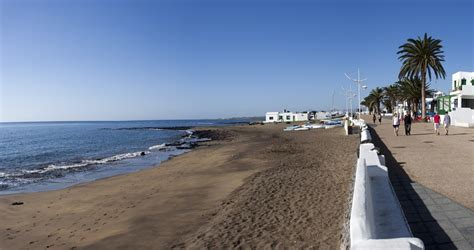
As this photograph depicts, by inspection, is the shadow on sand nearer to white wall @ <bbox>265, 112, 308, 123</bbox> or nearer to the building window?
the building window

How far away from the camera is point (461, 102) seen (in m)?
38.2

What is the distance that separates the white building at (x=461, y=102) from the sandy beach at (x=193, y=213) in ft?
67.1

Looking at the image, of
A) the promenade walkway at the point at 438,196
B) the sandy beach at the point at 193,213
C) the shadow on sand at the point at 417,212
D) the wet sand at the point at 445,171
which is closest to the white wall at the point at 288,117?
the sandy beach at the point at 193,213

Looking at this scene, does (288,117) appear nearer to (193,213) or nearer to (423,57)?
(423,57)

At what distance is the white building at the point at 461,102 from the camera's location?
31.5 metres

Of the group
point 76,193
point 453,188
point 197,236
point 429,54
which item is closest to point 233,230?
point 197,236

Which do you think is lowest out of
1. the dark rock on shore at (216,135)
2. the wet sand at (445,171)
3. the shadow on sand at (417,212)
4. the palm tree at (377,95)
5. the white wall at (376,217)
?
the dark rock on shore at (216,135)

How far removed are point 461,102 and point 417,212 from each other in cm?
3776

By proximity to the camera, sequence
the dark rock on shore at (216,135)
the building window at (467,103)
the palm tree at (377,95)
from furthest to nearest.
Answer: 1. the palm tree at (377,95)
2. the dark rock on shore at (216,135)
3. the building window at (467,103)

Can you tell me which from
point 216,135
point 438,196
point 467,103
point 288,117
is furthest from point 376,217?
point 288,117

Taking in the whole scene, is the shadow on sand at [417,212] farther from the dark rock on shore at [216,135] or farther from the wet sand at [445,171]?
the dark rock on shore at [216,135]

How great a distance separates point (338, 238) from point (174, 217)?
462cm

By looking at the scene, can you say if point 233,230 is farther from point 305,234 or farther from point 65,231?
point 65,231

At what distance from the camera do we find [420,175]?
9.48 m
